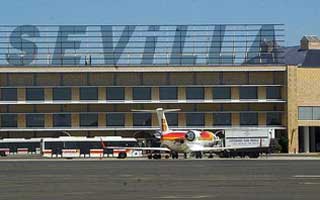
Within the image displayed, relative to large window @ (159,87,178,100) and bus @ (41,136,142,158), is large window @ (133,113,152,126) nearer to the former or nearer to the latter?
large window @ (159,87,178,100)

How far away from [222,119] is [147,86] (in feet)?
44.5

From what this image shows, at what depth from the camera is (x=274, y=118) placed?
436 feet

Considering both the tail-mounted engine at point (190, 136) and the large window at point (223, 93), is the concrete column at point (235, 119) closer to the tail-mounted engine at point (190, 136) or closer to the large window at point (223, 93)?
the large window at point (223, 93)

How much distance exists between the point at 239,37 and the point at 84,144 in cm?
3522

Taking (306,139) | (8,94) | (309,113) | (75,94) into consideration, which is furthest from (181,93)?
(8,94)

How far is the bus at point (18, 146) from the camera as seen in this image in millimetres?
120000

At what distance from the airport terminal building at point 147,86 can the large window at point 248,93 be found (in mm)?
166

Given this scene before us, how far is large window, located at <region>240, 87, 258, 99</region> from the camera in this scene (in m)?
133

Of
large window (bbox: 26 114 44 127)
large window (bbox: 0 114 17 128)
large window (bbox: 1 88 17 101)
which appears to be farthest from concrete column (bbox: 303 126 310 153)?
large window (bbox: 1 88 17 101)

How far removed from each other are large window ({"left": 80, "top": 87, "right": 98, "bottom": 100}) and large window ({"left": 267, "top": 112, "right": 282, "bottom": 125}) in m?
28.9

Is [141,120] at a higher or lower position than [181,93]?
lower

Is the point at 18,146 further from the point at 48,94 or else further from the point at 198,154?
the point at 198,154

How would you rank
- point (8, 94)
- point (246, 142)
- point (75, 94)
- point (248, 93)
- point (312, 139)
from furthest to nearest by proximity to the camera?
point (312, 139), point (248, 93), point (75, 94), point (8, 94), point (246, 142)
